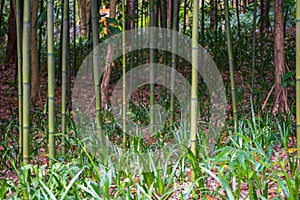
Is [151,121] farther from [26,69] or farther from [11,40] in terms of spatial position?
[11,40]

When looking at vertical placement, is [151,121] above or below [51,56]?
below

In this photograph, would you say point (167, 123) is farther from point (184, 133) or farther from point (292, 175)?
point (292, 175)

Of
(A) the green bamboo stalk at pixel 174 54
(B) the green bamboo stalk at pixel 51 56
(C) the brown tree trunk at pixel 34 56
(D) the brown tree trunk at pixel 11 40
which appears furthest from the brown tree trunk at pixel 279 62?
(D) the brown tree trunk at pixel 11 40

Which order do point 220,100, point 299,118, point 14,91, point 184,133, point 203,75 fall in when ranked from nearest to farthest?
point 299,118 → point 184,133 → point 220,100 → point 203,75 → point 14,91

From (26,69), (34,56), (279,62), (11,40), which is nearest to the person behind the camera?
(26,69)

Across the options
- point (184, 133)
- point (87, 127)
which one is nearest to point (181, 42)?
point (87, 127)

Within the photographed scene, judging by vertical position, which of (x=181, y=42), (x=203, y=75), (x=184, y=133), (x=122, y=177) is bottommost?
(x=122, y=177)

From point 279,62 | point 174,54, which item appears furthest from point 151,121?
point 279,62

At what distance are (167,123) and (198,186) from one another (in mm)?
1768

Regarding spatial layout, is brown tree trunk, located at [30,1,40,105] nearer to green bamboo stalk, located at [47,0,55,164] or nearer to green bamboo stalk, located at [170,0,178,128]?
green bamboo stalk, located at [170,0,178,128]

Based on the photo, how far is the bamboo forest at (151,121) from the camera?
6.97ft

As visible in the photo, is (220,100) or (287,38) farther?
(287,38)

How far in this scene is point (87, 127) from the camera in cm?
381

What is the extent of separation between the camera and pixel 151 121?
3.51 meters
